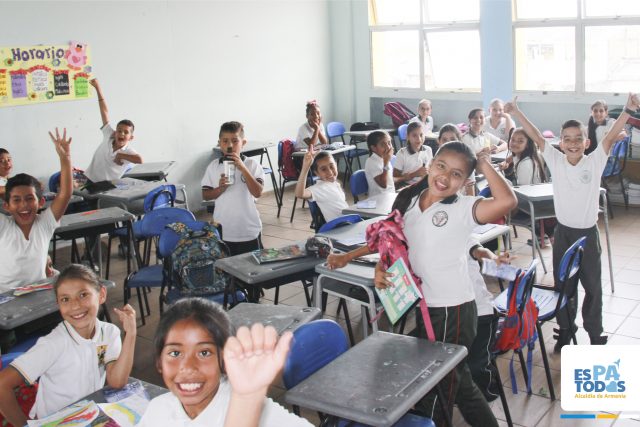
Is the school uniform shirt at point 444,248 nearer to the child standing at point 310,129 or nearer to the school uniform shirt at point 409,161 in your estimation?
the school uniform shirt at point 409,161

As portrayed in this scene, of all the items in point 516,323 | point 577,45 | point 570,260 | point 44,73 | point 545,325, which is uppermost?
point 577,45

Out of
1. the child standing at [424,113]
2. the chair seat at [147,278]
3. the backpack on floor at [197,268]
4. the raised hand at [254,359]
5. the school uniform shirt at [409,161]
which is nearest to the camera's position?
the raised hand at [254,359]

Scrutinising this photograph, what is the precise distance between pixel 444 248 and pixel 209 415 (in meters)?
1.46

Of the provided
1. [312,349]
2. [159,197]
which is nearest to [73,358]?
[312,349]

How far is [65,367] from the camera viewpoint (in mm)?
2611

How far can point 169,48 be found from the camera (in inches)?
317

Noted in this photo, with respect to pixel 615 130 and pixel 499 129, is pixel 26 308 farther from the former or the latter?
pixel 499 129

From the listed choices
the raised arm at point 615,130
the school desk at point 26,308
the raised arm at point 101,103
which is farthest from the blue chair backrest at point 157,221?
the raised arm at point 615,130

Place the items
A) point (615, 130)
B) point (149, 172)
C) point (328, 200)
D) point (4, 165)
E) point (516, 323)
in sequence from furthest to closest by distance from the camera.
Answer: point (149, 172) → point (4, 165) → point (328, 200) → point (615, 130) → point (516, 323)

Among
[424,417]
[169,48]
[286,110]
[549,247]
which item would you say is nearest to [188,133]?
[169,48]

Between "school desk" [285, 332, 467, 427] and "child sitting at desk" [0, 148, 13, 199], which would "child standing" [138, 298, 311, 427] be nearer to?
"school desk" [285, 332, 467, 427]

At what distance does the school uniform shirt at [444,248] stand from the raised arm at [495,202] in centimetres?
4

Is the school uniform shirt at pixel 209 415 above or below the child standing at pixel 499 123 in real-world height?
below

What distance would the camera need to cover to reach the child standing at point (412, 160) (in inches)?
244
